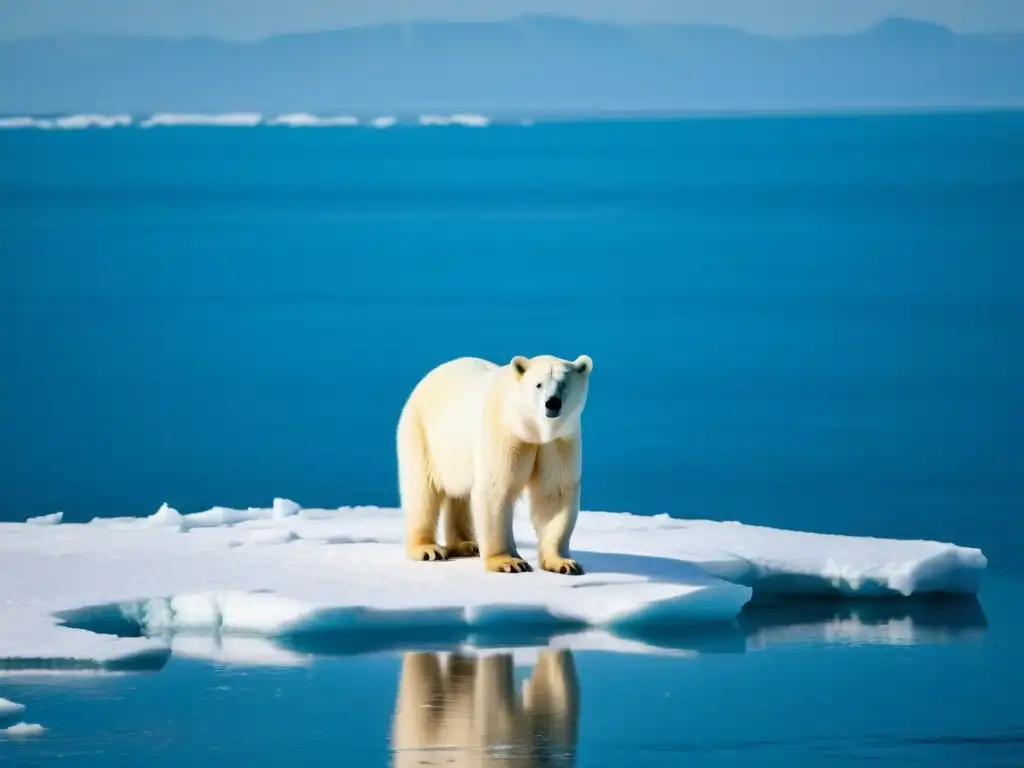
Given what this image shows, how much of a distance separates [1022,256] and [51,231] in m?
17.7

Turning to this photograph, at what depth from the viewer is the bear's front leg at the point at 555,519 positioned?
24.6ft

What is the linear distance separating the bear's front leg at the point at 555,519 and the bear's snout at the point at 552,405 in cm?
36

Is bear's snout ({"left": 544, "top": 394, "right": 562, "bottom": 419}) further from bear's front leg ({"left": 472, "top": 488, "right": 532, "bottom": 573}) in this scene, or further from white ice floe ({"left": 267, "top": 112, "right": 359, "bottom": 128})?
white ice floe ({"left": 267, "top": 112, "right": 359, "bottom": 128})

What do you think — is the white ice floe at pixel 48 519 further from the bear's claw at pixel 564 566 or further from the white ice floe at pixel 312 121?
the white ice floe at pixel 312 121

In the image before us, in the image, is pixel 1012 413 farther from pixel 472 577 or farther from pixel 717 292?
pixel 717 292

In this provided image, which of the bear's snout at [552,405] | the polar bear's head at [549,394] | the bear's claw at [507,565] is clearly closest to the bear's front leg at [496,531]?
the bear's claw at [507,565]

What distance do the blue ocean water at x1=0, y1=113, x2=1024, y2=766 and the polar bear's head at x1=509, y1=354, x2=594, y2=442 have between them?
0.86 m

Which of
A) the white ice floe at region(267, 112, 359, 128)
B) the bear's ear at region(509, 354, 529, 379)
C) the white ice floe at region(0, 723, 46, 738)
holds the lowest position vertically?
the white ice floe at region(0, 723, 46, 738)

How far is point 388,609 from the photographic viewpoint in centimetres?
706

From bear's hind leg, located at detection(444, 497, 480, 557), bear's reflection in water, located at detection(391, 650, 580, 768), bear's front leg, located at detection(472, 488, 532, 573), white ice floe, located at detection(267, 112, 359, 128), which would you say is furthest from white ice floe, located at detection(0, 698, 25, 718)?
white ice floe, located at detection(267, 112, 359, 128)

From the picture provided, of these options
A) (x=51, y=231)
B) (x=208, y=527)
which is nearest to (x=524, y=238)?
(x=51, y=231)

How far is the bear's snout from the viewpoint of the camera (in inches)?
283

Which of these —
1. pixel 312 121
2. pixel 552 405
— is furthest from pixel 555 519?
pixel 312 121

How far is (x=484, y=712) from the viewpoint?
629 centimetres
